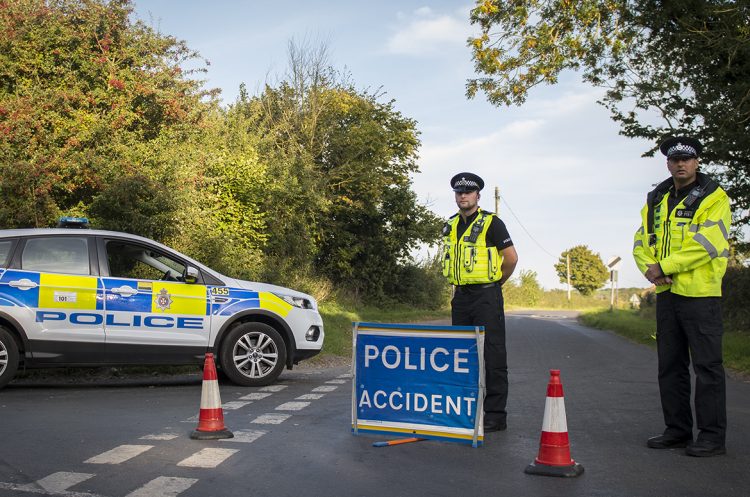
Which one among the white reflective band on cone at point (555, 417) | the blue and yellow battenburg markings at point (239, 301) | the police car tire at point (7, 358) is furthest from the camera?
the blue and yellow battenburg markings at point (239, 301)

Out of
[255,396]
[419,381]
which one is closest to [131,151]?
[255,396]

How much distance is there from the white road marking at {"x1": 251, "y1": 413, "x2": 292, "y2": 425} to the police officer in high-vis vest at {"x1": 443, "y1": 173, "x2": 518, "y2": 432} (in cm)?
183

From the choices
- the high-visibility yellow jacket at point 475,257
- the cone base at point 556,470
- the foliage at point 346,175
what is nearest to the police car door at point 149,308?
the high-visibility yellow jacket at point 475,257

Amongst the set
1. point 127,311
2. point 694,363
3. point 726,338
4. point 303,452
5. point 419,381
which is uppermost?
point 127,311

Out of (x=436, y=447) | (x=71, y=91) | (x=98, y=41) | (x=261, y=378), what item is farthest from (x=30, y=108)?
(x=436, y=447)

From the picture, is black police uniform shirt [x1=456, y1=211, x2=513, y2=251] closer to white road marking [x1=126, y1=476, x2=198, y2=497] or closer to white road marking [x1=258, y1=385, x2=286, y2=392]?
white road marking [x1=126, y1=476, x2=198, y2=497]

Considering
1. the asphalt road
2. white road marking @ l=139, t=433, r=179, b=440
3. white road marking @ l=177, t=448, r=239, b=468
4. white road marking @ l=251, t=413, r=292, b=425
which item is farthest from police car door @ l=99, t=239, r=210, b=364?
white road marking @ l=177, t=448, r=239, b=468

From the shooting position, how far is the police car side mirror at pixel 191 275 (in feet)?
32.1

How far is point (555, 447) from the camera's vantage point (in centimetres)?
527

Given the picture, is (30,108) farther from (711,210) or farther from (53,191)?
(711,210)

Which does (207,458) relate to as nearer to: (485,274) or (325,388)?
(485,274)

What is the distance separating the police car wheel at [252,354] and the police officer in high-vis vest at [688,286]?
16.7 ft

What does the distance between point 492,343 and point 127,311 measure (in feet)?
15.4

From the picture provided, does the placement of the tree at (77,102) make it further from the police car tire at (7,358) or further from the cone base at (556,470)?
the cone base at (556,470)
